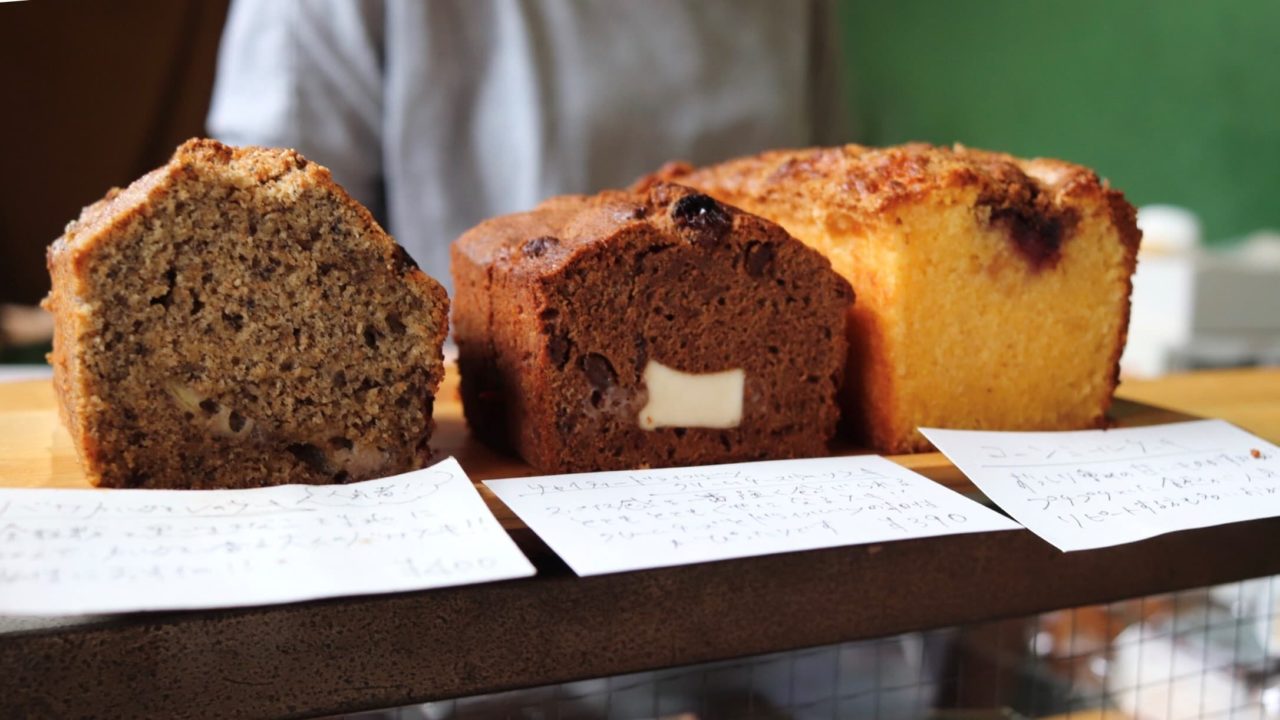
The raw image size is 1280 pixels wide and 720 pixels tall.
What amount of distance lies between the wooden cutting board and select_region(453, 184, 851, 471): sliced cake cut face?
5 centimetres

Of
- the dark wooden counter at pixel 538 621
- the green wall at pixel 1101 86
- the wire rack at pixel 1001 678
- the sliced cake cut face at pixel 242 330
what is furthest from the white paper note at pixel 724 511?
the green wall at pixel 1101 86

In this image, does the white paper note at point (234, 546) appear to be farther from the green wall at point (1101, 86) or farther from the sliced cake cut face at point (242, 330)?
the green wall at point (1101, 86)

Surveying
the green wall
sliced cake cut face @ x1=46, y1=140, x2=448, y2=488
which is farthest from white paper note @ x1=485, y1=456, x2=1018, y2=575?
the green wall

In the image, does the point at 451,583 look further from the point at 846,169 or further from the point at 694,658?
the point at 846,169

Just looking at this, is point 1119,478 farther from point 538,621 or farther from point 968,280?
point 538,621

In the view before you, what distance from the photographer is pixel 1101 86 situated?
4219 mm

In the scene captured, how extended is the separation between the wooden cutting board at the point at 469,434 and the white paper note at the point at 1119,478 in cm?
6

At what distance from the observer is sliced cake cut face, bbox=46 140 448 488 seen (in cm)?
79

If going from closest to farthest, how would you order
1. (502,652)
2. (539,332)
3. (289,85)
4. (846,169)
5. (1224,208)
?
(502,652), (539,332), (846,169), (289,85), (1224,208)

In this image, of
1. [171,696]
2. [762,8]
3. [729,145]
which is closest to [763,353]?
[171,696]

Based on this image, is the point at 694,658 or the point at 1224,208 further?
the point at 1224,208

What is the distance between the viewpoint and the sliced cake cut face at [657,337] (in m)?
0.91

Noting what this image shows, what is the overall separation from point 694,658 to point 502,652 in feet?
0.52

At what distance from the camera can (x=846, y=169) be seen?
1104 millimetres
